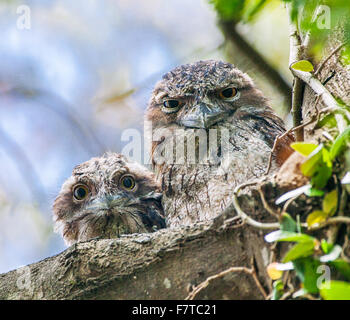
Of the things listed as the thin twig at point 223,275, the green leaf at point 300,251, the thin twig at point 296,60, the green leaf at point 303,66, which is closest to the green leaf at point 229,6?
the green leaf at point 300,251

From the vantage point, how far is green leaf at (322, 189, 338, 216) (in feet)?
4.78

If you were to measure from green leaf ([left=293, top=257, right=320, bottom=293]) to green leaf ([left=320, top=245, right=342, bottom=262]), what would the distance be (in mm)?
42

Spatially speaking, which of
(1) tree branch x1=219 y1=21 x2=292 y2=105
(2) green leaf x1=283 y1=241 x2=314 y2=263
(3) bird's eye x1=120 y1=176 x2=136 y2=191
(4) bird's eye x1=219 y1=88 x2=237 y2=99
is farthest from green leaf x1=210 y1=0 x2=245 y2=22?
(1) tree branch x1=219 y1=21 x2=292 y2=105

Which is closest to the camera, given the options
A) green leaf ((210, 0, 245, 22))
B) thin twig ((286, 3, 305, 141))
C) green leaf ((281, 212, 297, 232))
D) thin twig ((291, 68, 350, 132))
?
green leaf ((210, 0, 245, 22))

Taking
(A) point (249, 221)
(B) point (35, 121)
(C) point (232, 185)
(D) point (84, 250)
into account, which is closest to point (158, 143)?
(C) point (232, 185)

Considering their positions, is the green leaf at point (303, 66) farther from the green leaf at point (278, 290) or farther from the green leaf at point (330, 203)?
the green leaf at point (278, 290)

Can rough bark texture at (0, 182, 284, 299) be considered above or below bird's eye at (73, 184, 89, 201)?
below

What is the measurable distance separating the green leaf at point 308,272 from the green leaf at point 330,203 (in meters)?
0.15

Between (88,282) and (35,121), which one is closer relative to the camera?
(88,282)

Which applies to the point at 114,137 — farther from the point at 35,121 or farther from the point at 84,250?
the point at 84,250

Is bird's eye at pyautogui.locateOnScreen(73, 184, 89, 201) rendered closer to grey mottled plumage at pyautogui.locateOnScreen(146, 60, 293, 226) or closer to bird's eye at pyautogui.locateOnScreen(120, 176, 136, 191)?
bird's eye at pyautogui.locateOnScreen(120, 176, 136, 191)

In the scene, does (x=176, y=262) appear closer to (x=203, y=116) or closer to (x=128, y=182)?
(x=203, y=116)
